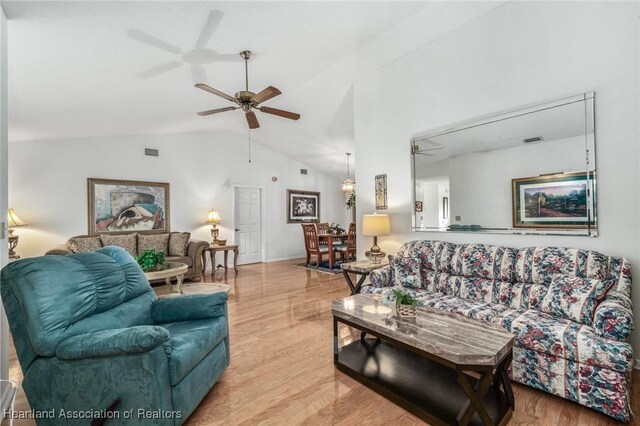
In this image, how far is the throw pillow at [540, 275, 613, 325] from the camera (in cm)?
199

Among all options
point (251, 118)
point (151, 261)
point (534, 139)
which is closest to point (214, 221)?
point (151, 261)

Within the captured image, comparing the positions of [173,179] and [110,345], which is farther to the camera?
[173,179]

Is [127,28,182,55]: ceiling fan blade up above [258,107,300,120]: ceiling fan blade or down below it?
above

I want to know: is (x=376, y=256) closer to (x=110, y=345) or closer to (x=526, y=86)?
(x=526, y=86)

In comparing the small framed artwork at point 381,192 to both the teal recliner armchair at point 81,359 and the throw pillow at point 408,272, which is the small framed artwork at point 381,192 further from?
the teal recliner armchair at point 81,359

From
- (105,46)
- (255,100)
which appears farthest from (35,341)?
(255,100)

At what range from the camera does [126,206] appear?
5340mm

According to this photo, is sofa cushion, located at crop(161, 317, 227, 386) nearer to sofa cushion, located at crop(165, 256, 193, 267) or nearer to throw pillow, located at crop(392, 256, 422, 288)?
throw pillow, located at crop(392, 256, 422, 288)

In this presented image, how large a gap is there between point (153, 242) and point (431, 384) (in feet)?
16.2

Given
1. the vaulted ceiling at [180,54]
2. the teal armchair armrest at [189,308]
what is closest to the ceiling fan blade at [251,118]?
the vaulted ceiling at [180,54]

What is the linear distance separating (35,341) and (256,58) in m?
3.21

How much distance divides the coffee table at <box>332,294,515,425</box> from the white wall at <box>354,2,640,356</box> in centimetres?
142

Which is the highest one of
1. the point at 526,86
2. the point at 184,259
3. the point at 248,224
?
the point at 526,86

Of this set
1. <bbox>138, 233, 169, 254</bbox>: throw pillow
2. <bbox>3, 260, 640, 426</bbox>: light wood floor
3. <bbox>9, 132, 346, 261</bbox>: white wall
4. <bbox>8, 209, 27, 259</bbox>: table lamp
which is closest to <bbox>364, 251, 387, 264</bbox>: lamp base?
<bbox>3, 260, 640, 426</bbox>: light wood floor
